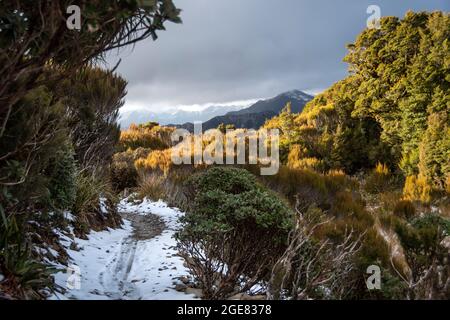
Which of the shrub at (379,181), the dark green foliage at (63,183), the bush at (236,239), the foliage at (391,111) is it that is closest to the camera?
the bush at (236,239)

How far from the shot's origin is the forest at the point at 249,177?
255 cm

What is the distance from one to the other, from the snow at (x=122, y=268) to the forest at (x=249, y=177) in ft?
0.81

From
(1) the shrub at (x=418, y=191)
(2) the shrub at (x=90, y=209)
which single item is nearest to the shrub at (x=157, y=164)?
(2) the shrub at (x=90, y=209)

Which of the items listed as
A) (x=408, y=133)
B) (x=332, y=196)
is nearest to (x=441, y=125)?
(x=408, y=133)

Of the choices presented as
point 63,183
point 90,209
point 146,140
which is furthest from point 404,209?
point 146,140

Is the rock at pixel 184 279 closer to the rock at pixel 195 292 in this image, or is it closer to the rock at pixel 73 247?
the rock at pixel 195 292

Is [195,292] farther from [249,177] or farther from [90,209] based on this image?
[90,209]

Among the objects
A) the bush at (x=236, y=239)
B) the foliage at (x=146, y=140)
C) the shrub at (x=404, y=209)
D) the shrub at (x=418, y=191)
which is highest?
the foliage at (x=146, y=140)

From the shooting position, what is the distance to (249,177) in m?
6.00

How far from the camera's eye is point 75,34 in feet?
7.64

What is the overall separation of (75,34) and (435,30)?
51.6ft

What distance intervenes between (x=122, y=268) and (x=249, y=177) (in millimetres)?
2510
